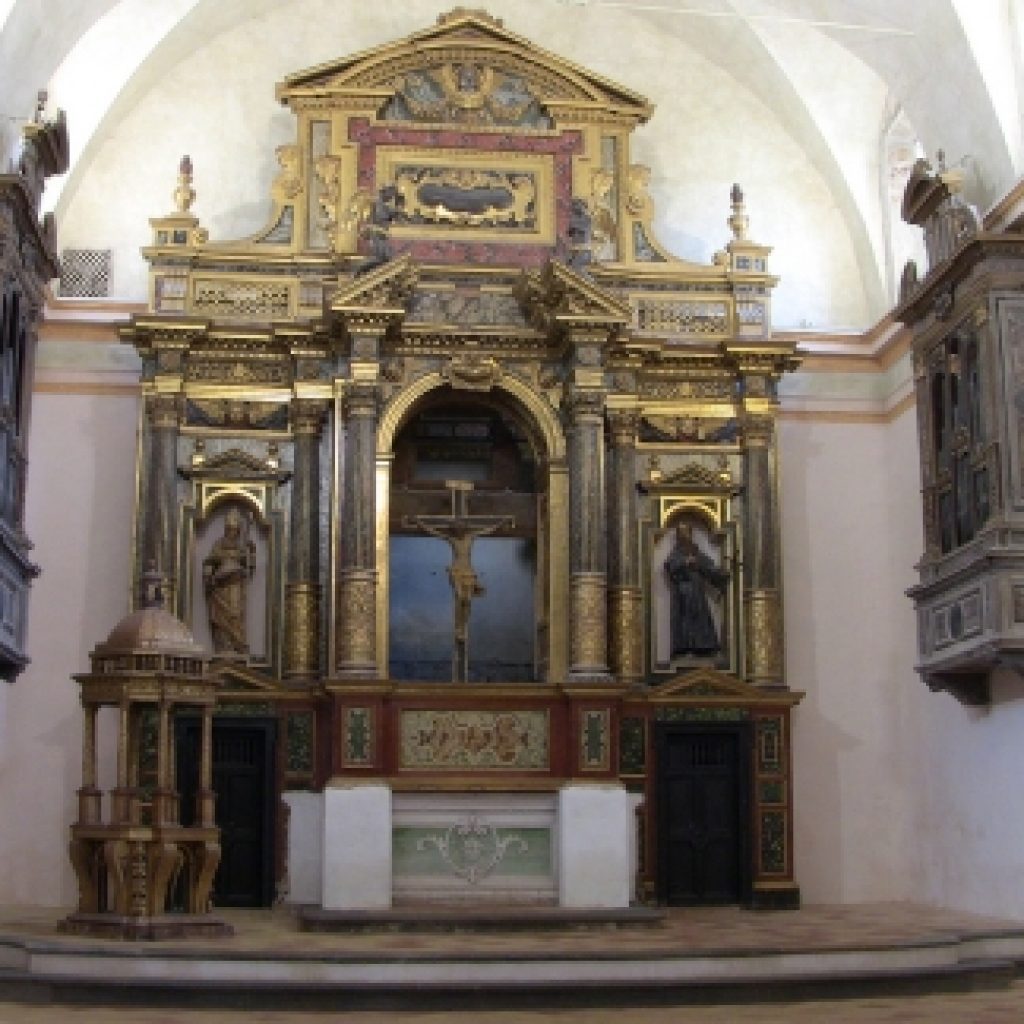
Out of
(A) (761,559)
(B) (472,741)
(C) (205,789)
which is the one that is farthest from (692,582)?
(C) (205,789)

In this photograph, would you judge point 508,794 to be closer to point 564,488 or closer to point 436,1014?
point 564,488

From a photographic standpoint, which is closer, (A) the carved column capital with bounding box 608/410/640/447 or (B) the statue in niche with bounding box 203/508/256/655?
(B) the statue in niche with bounding box 203/508/256/655

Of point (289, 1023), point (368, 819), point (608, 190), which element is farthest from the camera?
point (608, 190)

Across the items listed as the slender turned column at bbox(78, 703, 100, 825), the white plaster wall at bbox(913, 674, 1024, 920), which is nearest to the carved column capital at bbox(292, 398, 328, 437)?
the slender turned column at bbox(78, 703, 100, 825)

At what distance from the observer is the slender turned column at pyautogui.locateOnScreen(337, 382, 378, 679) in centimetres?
1579

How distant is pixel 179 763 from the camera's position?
1608 cm

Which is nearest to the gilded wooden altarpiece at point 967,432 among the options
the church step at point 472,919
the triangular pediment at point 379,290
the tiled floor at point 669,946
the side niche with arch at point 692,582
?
the side niche with arch at point 692,582

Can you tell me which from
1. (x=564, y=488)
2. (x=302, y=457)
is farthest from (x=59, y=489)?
(x=564, y=488)

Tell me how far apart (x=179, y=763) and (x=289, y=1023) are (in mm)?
6281

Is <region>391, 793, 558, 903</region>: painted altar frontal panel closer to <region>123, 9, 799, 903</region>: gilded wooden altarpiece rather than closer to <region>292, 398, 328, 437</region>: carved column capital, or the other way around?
<region>123, 9, 799, 903</region>: gilded wooden altarpiece

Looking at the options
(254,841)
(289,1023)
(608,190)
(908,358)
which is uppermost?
(608,190)

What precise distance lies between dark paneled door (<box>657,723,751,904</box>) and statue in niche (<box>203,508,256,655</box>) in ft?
13.9

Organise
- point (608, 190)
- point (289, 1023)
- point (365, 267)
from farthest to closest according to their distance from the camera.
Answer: point (608, 190), point (365, 267), point (289, 1023)

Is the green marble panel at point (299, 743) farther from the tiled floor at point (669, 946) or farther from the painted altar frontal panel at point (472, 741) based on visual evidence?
the tiled floor at point (669, 946)
